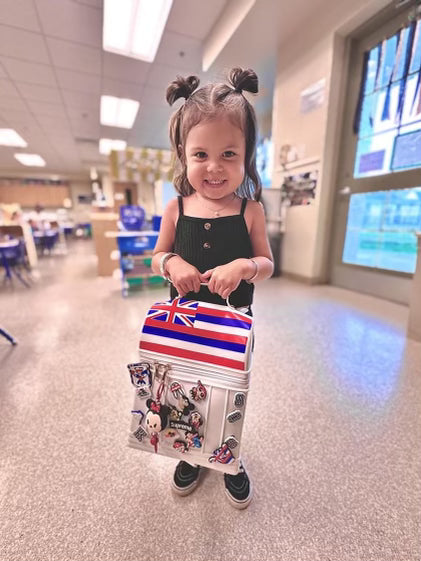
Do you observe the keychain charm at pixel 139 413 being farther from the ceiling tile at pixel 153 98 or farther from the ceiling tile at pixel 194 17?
the ceiling tile at pixel 153 98

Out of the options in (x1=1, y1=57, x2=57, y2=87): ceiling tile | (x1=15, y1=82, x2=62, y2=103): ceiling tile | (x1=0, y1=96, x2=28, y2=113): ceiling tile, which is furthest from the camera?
(x1=0, y1=96, x2=28, y2=113): ceiling tile

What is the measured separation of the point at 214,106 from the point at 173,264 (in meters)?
0.33

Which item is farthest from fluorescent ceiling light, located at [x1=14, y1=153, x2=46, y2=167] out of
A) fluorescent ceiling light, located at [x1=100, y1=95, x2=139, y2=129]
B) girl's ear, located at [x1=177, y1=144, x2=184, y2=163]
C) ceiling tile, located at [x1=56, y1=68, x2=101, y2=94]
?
girl's ear, located at [x1=177, y1=144, x2=184, y2=163]

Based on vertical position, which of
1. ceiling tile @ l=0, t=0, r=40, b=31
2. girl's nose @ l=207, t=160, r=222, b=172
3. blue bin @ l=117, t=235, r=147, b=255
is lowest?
blue bin @ l=117, t=235, r=147, b=255

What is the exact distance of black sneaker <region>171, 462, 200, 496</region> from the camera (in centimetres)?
68

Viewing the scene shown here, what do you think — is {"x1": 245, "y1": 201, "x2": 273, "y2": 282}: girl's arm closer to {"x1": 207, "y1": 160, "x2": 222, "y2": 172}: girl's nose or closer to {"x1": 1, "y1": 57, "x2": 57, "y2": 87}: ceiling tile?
{"x1": 207, "y1": 160, "x2": 222, "y2": 172}: girl's nose

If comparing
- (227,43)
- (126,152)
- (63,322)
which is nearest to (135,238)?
(63,322)

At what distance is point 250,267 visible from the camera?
20.5 inches

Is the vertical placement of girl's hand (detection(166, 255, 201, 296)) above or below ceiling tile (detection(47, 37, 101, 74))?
below

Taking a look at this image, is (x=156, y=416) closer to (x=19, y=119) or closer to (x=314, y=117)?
(x=314, y=117)

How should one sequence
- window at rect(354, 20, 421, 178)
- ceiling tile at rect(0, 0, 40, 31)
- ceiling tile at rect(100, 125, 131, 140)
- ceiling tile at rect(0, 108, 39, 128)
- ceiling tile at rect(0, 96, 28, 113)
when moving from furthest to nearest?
ceiling tile at rect(100, 125, 131, 140) < ceiling tile at rect(0, 108, 39, 128) < ceiling tile at rect(0, 96, 28, 113) < ceiling tile at rect(0, 0, 40, 31) < window at rect(354, 20, 421, 178)

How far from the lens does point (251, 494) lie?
0.68 m

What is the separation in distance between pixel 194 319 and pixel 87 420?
74 centimetres

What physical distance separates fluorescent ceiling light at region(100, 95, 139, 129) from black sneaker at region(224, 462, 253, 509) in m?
5.11
